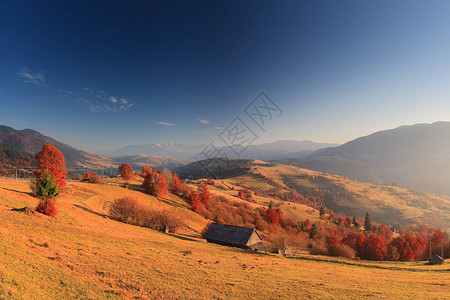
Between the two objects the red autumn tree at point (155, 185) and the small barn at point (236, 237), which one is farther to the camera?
the red autumn tree at point (155, 185)

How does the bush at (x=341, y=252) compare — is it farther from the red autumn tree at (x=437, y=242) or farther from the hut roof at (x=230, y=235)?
the red autumn tree at (x=437, y=242)

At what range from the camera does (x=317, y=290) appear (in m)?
19.9

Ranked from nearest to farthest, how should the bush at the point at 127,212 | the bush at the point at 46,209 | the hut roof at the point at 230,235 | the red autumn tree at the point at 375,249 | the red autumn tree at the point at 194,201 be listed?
1. the bush at the point at 46,209
2. the bush at the point at 127,212
3. the hut roof at the point at 230,235
4. the red autumn tree at the point at 375,249
5. the red autumn tree at the point at 194,201

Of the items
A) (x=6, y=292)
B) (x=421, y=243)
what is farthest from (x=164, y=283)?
(x=421, y=243)

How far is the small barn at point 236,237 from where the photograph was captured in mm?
47312

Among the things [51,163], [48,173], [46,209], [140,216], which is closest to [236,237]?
[140,216]

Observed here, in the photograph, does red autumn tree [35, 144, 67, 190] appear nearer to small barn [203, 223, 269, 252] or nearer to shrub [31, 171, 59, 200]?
shrub [31, 171, 59, 200]

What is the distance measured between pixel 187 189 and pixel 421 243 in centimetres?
10227

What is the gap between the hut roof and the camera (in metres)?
48.0

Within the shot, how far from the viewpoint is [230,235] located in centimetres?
5062

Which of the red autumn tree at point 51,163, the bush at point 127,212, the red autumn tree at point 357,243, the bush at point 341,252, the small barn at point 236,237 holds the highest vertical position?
the red autumn tree at point 51,163

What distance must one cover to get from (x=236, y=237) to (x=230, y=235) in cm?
192

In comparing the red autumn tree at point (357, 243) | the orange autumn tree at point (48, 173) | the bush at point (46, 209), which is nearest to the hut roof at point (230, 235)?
the bush at point (46, 209)

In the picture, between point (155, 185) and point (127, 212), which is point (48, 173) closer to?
point (127, 212)
